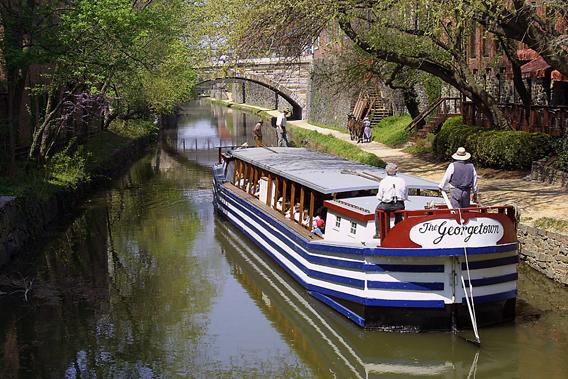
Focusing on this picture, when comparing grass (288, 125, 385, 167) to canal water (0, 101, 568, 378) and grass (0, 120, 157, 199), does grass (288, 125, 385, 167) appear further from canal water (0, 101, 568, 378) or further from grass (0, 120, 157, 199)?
canal water (0, 101, 568, 378)

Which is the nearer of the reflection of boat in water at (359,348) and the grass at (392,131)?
the reflection of boat in water at (359,348)

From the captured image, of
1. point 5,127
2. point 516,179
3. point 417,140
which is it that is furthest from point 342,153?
point 5,127

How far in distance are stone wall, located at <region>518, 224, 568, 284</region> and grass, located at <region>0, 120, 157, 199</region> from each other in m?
10.7

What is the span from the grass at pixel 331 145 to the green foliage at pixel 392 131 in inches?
82.8

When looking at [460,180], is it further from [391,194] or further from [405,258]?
[405,258]

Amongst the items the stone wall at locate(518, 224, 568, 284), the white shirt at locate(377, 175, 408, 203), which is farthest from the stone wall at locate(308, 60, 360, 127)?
the white shirt at locate(377, 175, 408, 203)

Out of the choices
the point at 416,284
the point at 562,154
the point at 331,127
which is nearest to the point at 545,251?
the point at 416,284

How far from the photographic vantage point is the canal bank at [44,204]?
16.6 m

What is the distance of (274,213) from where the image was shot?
1653cm

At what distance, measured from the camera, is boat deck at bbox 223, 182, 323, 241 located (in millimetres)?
14116

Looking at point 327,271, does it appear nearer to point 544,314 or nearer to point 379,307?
point 379,307

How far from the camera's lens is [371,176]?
15203 mm

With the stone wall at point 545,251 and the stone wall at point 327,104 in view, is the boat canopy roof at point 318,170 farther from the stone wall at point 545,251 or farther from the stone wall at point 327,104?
the stone wall at point 327,104

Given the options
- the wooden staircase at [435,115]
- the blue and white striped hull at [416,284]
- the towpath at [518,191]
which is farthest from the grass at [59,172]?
the wooden staircase at [435,115]
